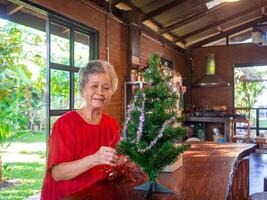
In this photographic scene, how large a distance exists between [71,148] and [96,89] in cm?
34

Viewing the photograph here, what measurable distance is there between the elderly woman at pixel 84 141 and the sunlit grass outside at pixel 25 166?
3305mm

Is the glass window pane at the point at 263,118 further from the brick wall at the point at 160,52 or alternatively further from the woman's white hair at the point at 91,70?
the woman's white hair at the point at 91,70

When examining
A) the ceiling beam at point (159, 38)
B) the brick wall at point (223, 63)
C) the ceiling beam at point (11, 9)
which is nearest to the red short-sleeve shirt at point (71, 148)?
the ceiling beam at point (11, 9)

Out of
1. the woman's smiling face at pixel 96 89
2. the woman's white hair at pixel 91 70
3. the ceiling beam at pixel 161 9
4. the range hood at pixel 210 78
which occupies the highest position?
the ceiling beam at pixel 161 9

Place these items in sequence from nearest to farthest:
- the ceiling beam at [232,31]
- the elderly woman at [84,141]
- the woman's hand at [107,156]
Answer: the woman's hand at [107,156] < the elderly woman at [84,141] < the ceiling beam at [232,31]

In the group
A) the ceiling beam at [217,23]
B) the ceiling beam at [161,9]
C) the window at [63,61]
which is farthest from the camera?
the ceiling beam at [217,23]

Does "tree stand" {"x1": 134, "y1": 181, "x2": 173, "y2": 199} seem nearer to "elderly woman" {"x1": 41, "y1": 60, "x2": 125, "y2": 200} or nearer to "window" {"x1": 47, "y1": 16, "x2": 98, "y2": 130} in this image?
"elderly woman" {"x1": 41, "y1": 60, "x2": 125, "y2": 200}

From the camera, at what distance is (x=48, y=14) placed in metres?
3.45

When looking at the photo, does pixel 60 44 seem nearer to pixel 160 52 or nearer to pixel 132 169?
pixel 132 169

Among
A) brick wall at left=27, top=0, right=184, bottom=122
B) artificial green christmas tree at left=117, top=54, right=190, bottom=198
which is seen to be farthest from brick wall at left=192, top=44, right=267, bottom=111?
artificial green christmas tree at left=117, top=54, right=190, bottom=198

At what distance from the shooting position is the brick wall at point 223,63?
8055 mm

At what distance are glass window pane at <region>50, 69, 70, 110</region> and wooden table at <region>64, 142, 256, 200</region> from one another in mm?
2066

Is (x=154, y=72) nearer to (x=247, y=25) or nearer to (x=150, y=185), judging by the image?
(x=150, y=185)

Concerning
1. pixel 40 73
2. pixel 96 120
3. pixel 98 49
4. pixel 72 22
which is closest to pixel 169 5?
pixel 98 49
